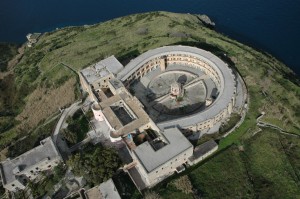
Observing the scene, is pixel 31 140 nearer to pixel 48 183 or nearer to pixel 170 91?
pixel 48 183

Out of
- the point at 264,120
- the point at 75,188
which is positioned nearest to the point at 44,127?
the point at 75,188

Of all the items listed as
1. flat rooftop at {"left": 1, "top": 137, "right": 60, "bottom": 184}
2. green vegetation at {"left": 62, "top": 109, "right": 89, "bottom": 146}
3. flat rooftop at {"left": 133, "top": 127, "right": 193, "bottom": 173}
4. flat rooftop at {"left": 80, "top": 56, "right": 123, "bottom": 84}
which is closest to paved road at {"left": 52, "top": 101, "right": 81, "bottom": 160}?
green vegetation at {"left": 62, "top": 109, "right": 89, "bottom": 146}

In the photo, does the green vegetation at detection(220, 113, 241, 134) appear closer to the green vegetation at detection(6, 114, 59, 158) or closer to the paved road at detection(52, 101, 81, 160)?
the paved road at detection(52, 101, 81, 160)

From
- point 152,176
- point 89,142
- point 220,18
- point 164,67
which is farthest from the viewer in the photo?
point 220,18

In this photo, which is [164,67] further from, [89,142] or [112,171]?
[112,171]

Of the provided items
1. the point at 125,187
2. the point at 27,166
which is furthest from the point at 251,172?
the point at 27,166
